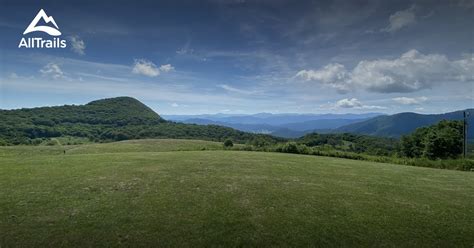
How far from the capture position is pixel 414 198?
10.9 metres

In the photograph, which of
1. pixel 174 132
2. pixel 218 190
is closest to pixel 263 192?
pixel 218 190

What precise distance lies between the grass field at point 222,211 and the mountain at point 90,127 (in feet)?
219

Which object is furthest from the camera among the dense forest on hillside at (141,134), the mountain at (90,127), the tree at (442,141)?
the mountain at (90,127)

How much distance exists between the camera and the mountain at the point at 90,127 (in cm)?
9612

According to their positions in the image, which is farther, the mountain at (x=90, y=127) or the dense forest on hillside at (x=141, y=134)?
the mountain at (x=90, y=127)

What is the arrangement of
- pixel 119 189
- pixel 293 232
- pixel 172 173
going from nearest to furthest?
pixel 293 232 < pixel 119 189 < pixel 172 173

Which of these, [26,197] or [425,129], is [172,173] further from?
[425,129]

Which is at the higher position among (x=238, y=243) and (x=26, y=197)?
(x=26, y=197)

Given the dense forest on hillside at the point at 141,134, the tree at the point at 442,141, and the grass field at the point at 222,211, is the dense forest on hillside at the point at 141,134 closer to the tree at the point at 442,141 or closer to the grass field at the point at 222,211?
the tree at the point at 442,141

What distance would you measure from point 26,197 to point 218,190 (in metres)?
7.32

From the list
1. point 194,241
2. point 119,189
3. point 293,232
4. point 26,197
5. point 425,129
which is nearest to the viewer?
point 194,241

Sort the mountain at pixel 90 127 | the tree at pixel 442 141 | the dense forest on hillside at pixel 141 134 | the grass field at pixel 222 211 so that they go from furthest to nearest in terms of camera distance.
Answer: the mountain at pixel 90 127, the dense forest on hillside at pixel 141 134, the tree at pixel 442 141, the grass field at pixel 222 211

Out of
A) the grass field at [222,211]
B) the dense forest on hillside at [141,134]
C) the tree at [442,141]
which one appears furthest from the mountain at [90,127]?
the grass field at [222,211]

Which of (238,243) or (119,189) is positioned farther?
(119,189)
